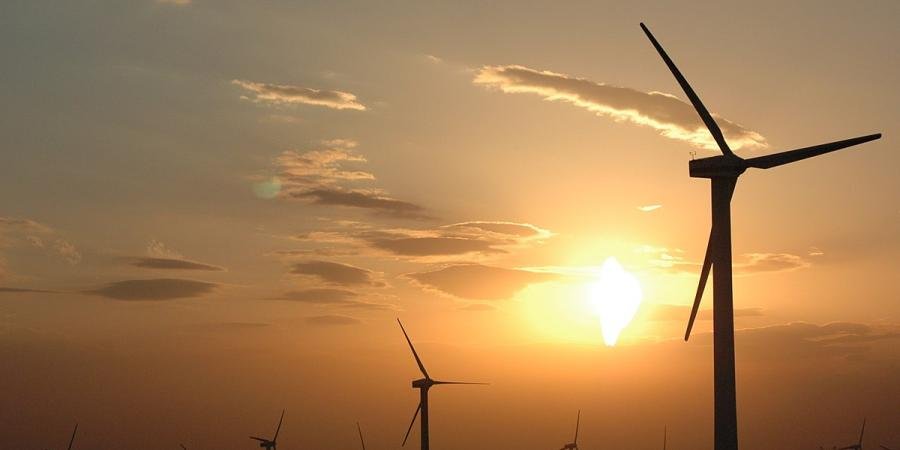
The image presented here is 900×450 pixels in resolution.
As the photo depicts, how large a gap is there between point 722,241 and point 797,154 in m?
11.1

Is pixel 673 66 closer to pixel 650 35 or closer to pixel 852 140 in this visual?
pixel 650 35

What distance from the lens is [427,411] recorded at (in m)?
166

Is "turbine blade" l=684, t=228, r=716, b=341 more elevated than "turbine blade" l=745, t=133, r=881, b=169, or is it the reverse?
"turbine blade" l=745, t=133, r=881, b=169

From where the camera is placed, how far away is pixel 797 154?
279 feet

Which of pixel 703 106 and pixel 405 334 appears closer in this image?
pixel 703 106

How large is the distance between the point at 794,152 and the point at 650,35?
1614cm

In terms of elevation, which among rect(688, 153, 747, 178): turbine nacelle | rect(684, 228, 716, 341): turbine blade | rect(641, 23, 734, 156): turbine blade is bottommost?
rect(684, 228, 716, 341): turbine blade

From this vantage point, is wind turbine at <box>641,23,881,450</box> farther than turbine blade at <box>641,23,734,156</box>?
No

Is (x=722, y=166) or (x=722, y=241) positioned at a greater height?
(x=722, y=166)

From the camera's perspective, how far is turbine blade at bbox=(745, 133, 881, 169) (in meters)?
81.9

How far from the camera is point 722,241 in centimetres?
8125

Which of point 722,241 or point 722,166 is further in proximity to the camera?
point 722,166

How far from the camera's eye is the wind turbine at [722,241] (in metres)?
77.1

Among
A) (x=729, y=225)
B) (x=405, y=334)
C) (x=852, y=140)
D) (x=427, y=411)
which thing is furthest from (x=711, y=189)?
(x=427, y=411)
